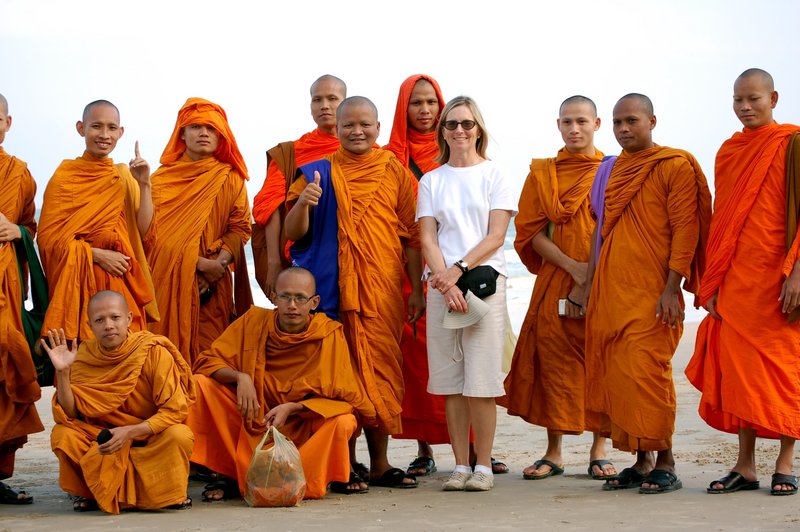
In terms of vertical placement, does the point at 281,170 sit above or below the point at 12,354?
above

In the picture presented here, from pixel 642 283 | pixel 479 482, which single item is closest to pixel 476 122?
pixel 642 283

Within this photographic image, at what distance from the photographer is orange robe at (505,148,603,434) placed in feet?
22.0

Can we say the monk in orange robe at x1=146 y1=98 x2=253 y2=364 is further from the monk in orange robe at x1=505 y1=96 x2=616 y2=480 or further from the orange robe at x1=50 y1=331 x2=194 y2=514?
the monk in orange robe at x1=505 y1=96 x2=616 y2=480

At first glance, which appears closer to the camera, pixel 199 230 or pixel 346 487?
pixel 346 487

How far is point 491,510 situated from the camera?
546 centimetres

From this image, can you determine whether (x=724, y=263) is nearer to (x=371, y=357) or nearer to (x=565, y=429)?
(x=565, y=429)

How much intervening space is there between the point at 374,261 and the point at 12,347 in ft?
6.69

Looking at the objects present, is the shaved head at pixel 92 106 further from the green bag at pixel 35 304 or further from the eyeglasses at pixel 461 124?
the eyeglasses at pixel 461 124

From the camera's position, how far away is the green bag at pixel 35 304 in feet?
20.5

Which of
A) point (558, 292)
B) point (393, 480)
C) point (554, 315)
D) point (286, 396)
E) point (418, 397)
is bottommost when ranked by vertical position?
point (393, 480)

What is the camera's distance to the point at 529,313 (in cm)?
688

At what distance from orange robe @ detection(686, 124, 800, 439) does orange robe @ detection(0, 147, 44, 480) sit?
12.0 feet

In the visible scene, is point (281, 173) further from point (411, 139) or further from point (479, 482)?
point (479, 482)

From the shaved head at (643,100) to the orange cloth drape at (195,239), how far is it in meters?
2.52
